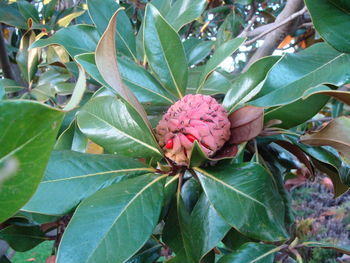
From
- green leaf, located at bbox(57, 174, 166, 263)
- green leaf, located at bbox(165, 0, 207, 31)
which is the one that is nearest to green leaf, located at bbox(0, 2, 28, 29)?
green leaf, located at bbox(165, 0, 207, 31)

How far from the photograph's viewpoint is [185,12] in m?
0.84

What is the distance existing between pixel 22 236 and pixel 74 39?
46 centimetres

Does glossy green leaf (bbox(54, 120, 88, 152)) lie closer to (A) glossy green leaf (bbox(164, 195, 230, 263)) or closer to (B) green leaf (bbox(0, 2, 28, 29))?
(A) glossy green leaf (bbox(164, 195, 230, 263))

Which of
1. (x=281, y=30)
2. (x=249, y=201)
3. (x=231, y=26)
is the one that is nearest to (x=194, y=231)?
(x=249, y=201)

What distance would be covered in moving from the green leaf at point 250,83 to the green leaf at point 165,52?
4.3 inches

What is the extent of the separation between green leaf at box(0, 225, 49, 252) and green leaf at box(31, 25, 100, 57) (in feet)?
1.31

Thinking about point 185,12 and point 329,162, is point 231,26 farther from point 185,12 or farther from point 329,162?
point 329,162

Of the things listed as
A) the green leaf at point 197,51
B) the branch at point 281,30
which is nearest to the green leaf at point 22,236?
the green leaf at point 197,51

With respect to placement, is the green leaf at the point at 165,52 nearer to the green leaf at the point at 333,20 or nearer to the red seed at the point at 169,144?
the red seed at the point at 169,144

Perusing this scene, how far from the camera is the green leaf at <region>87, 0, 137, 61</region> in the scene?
83 cm

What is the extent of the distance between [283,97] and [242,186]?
136 millimetres

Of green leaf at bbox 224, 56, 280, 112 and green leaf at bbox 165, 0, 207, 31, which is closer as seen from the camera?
green leaf at bbox 224, 56, 280, 112

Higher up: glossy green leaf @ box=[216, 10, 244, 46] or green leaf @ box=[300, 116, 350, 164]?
green leaf @ box=[300, 116, 350, 164]

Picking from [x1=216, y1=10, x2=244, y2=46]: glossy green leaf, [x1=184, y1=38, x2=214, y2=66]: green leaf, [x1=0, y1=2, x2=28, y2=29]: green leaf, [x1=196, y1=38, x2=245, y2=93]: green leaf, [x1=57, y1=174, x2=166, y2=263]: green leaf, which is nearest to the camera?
[x1=57, y1=174, x2=166, y2=263]: green leaf
